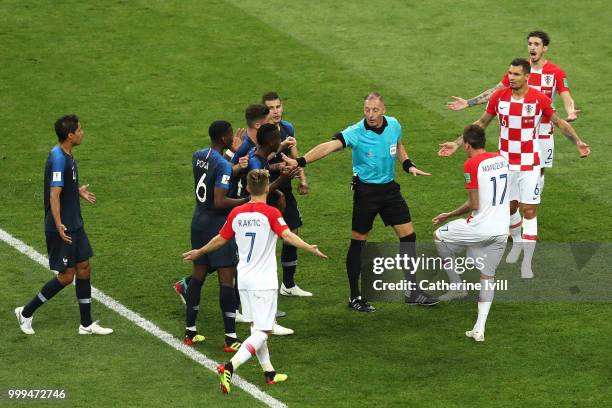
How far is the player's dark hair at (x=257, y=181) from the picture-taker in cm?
1138

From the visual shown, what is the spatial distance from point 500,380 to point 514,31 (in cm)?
1226

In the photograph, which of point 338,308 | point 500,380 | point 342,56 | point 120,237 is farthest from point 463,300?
point 342,56

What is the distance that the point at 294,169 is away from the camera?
42.8 feet

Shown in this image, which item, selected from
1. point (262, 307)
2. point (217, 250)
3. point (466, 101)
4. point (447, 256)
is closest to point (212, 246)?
point (262, 307)

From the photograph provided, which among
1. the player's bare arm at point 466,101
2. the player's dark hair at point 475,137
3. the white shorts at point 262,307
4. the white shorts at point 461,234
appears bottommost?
the white shorts at point 262,307

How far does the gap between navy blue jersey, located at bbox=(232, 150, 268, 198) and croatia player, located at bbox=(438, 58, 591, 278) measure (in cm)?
296

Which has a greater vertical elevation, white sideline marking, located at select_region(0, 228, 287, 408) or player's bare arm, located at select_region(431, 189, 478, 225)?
player's bare arm, located at select_region(431, 189, 478, 225)

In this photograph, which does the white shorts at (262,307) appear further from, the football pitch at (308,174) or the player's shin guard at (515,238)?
the player's shin guard at (515,238)

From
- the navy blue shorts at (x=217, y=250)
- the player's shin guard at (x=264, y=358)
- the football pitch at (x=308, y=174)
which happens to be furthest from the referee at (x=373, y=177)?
the player's shin guard at (x=264, y=358)

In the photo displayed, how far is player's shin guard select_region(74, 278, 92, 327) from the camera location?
12789mm

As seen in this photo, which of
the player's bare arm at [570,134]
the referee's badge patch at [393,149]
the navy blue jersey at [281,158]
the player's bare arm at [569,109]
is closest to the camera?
the referee's badge patch at [393,149]
